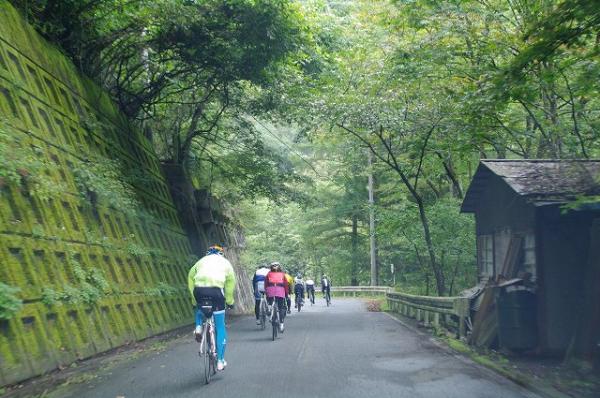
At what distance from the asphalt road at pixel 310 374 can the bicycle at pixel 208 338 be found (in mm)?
249

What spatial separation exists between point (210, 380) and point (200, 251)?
1480cm

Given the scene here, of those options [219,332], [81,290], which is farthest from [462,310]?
[81,290]

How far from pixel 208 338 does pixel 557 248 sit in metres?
7.54

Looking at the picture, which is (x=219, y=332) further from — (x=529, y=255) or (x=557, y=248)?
(x=529, y=255)

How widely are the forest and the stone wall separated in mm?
1984

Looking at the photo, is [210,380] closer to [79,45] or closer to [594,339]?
[594,339]

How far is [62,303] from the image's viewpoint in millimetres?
9195

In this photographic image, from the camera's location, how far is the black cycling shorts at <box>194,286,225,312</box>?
332 inches

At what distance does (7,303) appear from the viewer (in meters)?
7.09

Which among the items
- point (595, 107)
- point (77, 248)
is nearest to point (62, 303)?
point (77, 248)

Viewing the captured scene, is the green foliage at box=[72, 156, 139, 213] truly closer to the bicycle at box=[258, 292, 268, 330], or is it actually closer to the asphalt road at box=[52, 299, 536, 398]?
the asphalt road at box=[52, 299, 536, 398]

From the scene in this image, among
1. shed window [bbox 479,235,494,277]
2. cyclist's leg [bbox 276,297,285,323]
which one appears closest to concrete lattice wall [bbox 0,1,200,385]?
cyclist's leg [bbox 276,297,285,323]

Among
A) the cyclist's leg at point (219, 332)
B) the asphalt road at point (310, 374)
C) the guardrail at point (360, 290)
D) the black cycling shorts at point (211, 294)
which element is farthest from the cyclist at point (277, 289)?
the guardrail at point (360, 290)

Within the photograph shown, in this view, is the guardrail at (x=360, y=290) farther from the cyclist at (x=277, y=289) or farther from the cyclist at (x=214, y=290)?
the cyclist at (x=214, y=290)
